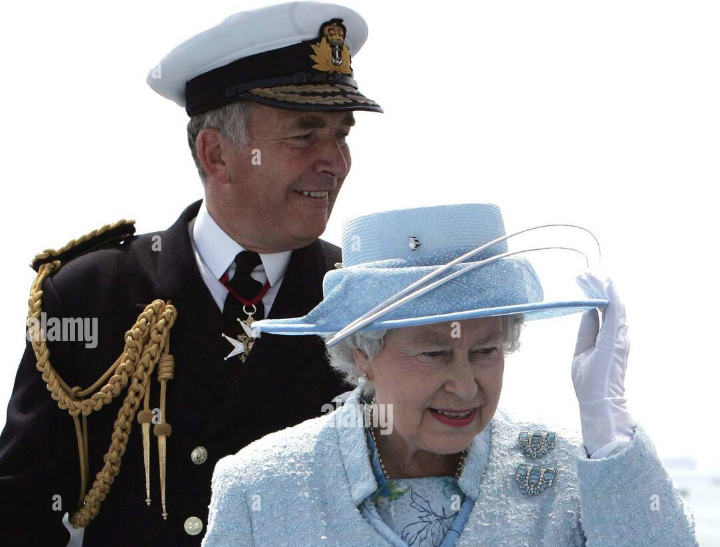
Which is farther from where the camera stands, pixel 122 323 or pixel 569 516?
pixel 122 323

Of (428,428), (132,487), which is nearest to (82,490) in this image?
(132,487)

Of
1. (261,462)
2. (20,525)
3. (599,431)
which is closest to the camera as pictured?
(599,431)

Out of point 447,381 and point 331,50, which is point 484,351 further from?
point 331,50

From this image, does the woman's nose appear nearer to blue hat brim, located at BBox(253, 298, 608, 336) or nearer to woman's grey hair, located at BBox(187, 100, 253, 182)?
blue hat brim, located at BBox(253, 298, 608, 336)

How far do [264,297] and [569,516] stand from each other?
137 cm

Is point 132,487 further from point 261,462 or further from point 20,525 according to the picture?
point 261,462

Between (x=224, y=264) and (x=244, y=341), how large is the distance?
263mm

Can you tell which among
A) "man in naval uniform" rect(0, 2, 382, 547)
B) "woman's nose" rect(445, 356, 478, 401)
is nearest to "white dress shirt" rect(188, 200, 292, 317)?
"man in naval uniform" rect(0, 2, 382, 547)

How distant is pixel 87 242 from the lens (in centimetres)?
393

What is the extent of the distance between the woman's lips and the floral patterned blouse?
0.68 feet

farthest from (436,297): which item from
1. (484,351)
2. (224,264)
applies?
(224,264)

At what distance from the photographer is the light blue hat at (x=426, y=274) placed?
2684 mm

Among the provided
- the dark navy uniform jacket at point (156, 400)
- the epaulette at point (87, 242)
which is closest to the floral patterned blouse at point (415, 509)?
the dark navy uniform jacket at point (156, 400)

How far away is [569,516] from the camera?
2.72 m
